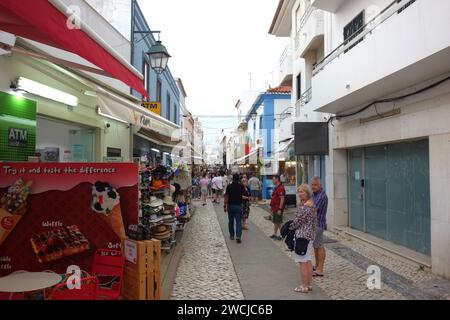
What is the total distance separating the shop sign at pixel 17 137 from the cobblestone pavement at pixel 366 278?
5.33m

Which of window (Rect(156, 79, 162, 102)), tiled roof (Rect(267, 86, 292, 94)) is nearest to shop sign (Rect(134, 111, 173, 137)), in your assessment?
window (Rect(156, 79, 162, 102))

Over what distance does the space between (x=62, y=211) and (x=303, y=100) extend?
12.3 metres

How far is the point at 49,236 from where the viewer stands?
452cm

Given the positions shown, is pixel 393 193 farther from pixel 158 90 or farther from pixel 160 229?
pixel 158 90

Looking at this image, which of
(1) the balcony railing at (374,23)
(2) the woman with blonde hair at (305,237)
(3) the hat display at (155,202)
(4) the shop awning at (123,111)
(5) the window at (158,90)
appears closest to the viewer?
(2) the woman with blonde hair at (305,237)

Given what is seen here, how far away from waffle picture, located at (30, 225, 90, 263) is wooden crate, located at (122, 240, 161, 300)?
22.8 inches

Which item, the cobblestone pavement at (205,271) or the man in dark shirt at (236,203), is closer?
the cobblestone pavement at (205,271)

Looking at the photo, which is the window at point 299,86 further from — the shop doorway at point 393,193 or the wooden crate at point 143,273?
the wooden crate at point 143,273

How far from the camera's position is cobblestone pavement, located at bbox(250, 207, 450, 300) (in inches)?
225

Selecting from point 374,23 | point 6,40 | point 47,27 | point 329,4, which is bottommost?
point 47,27

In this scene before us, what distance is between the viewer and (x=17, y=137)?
5625 mm

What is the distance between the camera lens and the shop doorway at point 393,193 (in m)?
7.81

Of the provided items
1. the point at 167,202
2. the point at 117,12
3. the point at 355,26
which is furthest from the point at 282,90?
the point at 167,202

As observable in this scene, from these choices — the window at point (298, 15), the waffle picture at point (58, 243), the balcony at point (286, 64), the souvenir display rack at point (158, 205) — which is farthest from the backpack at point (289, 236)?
the balcony at point (286, 64)
